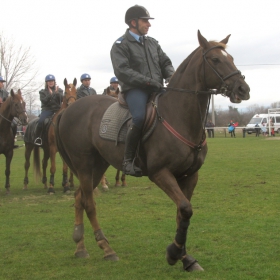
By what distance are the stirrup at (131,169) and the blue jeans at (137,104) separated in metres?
0.56

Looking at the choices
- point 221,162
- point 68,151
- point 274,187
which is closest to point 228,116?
point 221,162

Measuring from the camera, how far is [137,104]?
6625 millimetres

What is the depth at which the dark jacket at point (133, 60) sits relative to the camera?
6.77 metres

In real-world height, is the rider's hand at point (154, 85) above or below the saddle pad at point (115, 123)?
above

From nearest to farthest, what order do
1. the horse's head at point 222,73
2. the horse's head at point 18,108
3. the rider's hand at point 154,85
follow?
the horse's head at point 222,73, the rider's hand at point 154,85, the horse's head at point 18,108

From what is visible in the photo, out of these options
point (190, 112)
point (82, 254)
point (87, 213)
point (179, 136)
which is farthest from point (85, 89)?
point (179, 136)

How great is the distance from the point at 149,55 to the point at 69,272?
3.31 metres

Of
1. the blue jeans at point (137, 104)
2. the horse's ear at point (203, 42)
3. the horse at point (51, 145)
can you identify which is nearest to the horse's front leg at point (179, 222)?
the blue jeans at point (137, 104)

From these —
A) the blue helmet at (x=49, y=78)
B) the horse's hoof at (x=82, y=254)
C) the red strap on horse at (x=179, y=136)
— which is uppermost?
the blue helmet at (x=49, y=78)

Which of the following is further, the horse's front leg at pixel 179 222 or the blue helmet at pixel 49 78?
the blue helmet at pixel 49 78

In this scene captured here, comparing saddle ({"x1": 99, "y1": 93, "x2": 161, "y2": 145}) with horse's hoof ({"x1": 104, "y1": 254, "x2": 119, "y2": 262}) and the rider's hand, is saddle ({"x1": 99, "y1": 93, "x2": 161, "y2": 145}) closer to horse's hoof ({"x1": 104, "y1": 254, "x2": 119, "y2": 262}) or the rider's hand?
the rider's hand

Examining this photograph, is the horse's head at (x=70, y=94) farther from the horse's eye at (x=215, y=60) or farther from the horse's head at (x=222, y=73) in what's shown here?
the horse's eye at (x=215, y=60)

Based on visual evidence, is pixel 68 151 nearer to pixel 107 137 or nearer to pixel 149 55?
pixel 107 137

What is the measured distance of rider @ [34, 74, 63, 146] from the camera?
1470cm
